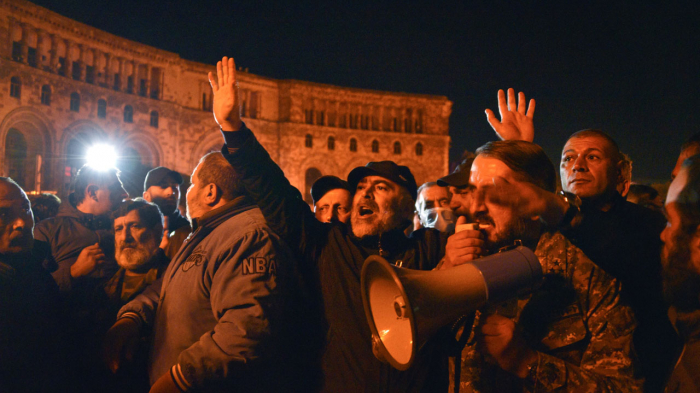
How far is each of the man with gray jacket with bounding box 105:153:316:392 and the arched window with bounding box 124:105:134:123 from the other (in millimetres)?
29425

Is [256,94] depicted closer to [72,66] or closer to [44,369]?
[72,66]

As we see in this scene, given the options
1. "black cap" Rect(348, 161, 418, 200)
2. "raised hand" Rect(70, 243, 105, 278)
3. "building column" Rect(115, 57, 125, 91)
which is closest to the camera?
"black cap" Rect(348, 161, 418, 200)

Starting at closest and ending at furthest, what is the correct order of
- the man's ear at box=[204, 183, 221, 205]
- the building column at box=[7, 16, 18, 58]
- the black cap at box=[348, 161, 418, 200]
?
the man's ear at box=[204, 183, 221, 205] → the black cap at box=[348, 161, 418, 200] → the building column at box=[7, 16, 18, 58]

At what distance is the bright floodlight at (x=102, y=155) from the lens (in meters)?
25.4

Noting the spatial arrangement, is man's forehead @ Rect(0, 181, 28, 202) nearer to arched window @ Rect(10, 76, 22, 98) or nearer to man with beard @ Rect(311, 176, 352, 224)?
man with beard @ Rect(311, 176, 352, 224)

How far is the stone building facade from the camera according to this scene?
23.2 meters

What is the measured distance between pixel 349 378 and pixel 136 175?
7467mm

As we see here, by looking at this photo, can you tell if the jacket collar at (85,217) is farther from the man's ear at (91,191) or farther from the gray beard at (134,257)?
the gray beard at (134,257)

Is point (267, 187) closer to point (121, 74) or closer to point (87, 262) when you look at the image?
point (87, 262)

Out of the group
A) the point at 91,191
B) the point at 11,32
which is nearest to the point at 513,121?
the point at 91,191

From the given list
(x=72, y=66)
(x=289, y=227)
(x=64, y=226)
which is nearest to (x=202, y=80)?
(x=72, y=66)

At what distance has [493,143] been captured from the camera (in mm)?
2068

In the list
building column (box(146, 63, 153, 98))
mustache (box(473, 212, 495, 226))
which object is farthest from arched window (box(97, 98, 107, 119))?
mustache (box(473, 212, 495, 226))

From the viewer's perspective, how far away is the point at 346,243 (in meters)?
2.99
